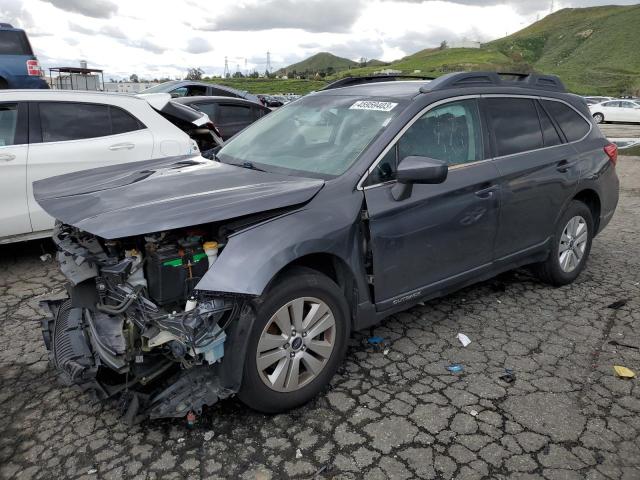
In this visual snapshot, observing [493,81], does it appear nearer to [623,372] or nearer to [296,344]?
[623,372]

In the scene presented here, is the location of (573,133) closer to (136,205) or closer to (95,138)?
(136,205)

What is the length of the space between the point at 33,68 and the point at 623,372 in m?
12.8

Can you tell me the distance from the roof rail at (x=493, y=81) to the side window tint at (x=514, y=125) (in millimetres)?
161

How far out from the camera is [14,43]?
11.9 m

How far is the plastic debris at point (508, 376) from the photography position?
3.34m

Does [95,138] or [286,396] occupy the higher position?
[95,138]

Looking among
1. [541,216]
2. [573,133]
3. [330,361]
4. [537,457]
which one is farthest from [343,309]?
[573,133]

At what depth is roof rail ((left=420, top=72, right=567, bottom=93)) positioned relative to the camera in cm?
375

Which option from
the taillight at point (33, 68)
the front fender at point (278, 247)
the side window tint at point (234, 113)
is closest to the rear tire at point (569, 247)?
the front fender at point (278, 247)

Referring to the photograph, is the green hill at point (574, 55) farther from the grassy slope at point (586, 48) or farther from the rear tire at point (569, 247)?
the rear tire at point (569, 247)

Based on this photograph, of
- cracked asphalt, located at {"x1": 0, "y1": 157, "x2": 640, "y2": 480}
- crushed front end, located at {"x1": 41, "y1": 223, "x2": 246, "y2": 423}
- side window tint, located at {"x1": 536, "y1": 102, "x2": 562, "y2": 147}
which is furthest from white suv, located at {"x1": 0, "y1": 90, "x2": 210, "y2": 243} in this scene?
side window tint, located at {"x1": 536, "y1": 102, "x2": 562, "y2": 147}

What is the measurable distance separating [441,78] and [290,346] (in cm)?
221

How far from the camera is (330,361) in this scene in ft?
10.1

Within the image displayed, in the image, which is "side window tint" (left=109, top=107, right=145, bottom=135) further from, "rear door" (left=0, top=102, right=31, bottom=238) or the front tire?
the front tire
